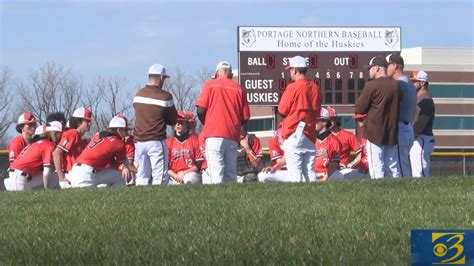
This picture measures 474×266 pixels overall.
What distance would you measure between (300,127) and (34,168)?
4.99 m

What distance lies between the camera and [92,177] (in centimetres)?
1367

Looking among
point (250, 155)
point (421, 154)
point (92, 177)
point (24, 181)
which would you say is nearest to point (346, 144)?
point (250, 155)

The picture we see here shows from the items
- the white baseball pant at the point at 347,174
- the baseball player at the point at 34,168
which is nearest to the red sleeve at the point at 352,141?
the white baseball pant at the point at 347,174

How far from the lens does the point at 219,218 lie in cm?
742

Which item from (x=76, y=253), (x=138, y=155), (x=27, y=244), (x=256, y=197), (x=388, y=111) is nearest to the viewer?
(x=76, y=253)

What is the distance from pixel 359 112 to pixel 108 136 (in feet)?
13.1

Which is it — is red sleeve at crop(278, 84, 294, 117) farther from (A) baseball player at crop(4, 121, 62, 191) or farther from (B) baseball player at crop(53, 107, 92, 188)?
(A) baseball player at crop(4, 121, 62, 191)

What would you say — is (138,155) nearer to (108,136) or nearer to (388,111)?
(108,136)

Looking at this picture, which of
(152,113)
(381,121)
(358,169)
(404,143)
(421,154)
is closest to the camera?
(381,121)

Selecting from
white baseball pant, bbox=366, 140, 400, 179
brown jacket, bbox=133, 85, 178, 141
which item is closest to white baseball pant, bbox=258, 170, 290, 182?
brown jacket, bbox=133, 85, 178, 141

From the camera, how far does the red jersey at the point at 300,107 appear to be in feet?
40.6

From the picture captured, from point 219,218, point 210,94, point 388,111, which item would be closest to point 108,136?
point 210,94

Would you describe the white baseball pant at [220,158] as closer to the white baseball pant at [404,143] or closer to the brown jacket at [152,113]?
the brown jacket at [152,113]

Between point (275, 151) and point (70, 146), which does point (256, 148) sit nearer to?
point (275, 151)
